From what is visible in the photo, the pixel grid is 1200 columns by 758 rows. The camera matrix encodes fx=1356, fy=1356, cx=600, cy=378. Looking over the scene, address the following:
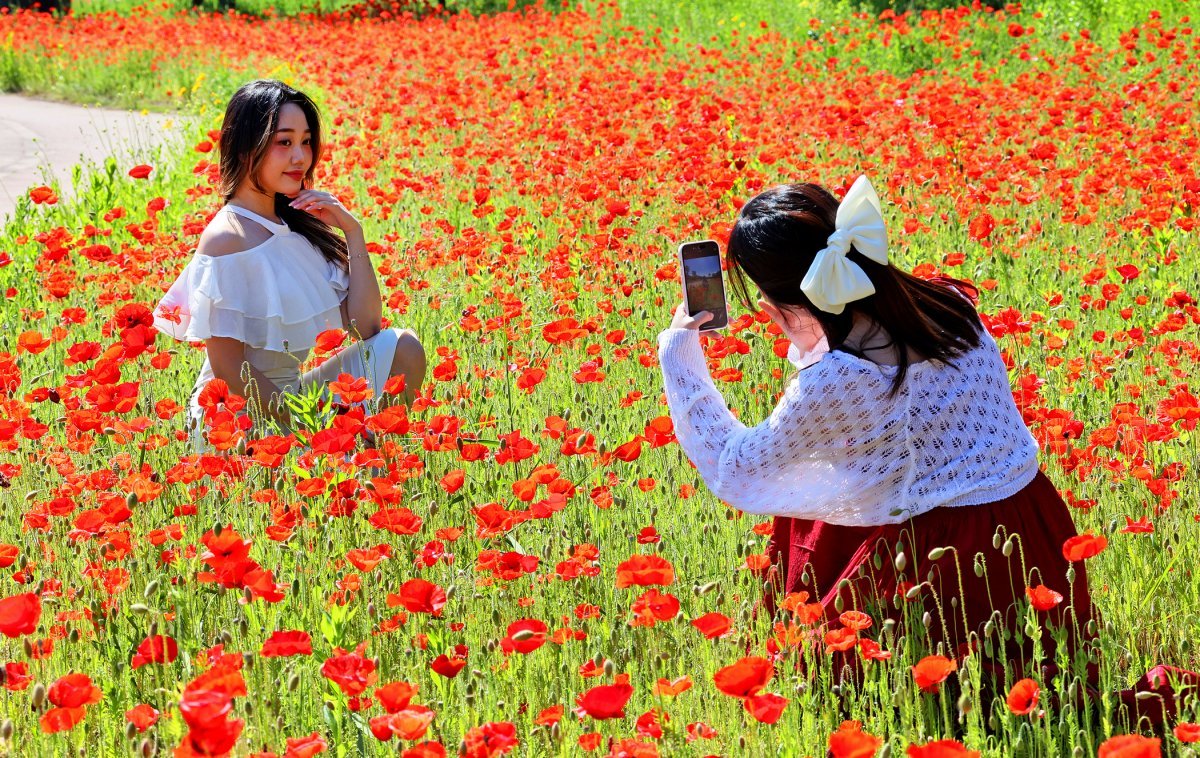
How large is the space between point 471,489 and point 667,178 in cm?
349

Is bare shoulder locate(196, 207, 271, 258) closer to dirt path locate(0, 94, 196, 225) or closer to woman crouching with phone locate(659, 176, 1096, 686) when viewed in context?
woman crouching with phone locate(659, 176, 1096, 686)

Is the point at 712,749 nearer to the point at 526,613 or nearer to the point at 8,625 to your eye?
the point at 526,613

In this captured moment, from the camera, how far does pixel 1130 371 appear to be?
404 centimetres

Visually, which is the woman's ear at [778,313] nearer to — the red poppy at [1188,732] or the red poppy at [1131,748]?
the red poppy at [1188,732]

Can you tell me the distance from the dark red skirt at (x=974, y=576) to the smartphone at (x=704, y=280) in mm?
526

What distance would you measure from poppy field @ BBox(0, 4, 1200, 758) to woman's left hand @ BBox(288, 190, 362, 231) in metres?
0.58

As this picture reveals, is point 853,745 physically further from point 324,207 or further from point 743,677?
point 324,207

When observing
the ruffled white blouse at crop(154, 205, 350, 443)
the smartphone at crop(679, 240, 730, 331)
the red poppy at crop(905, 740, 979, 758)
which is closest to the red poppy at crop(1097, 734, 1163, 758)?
the red poppy at crop(905, 740, 979, 758)

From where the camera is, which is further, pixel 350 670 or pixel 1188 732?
pixel 350 670

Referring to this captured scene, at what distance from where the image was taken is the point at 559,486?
2625 mm

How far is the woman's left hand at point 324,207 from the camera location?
4047 mm

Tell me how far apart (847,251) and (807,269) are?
0.10 m

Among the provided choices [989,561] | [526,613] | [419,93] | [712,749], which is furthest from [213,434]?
[419,93]

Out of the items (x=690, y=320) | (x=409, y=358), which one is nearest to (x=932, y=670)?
(x=690, y=320)
